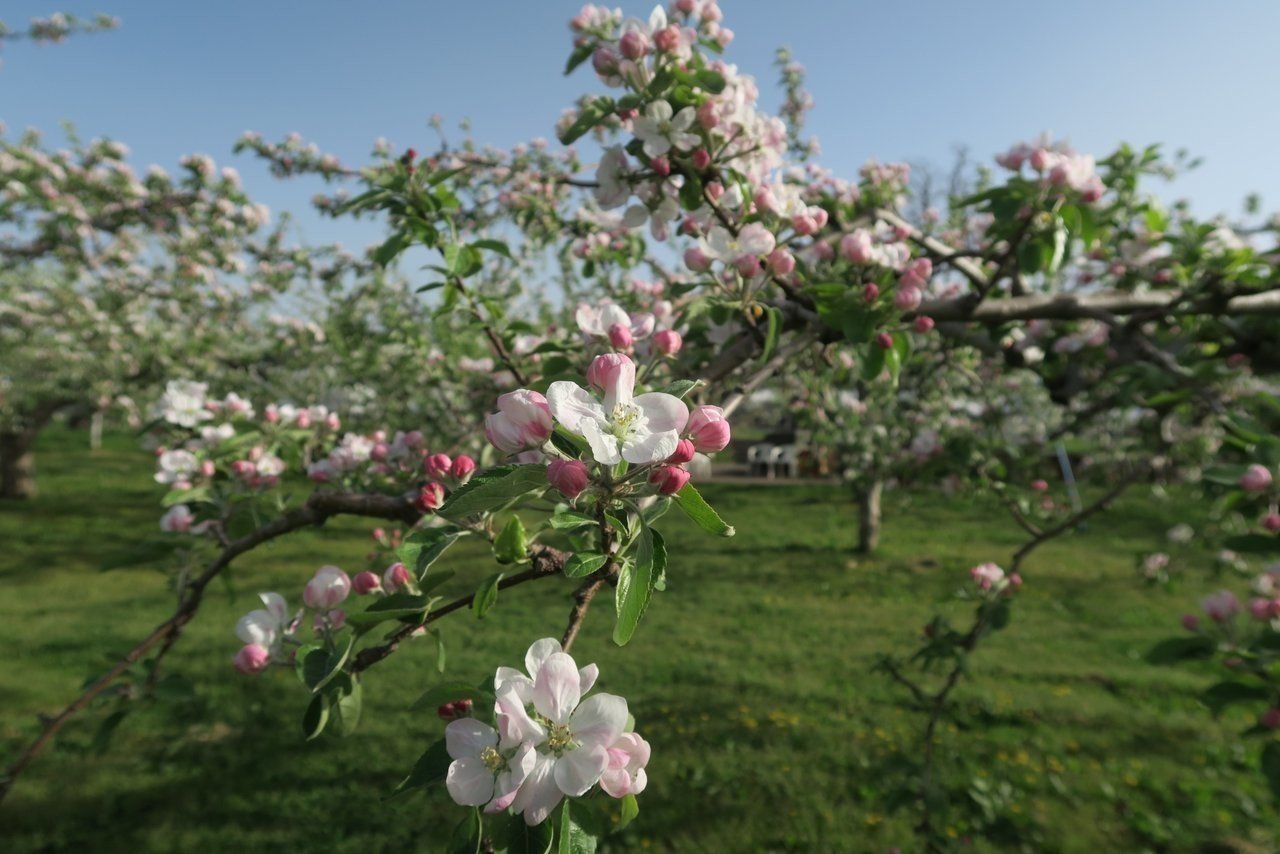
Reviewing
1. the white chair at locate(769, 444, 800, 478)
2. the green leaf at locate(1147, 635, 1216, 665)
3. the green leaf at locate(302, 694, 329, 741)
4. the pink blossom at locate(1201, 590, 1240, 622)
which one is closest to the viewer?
the green leaf at locate(302, 694, 329, 741)

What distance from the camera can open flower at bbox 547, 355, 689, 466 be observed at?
784 millimetres

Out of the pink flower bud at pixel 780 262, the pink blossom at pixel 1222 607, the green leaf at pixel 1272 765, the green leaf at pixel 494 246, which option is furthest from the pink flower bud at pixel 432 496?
the pink blossom at pixel 1222 607

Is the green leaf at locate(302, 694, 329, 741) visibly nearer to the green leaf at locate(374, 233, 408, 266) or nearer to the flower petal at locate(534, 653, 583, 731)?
the flower petal at locate(534, 653, 583, 731)

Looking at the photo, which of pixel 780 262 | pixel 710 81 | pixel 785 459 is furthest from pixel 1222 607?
pixel 785 459

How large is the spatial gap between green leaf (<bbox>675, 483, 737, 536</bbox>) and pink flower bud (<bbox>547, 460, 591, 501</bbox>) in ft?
0.41

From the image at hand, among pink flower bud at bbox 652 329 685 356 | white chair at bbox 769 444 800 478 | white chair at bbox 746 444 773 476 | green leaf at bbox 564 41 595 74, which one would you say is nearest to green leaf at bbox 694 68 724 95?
green leaf at bbox 564 41 595 74

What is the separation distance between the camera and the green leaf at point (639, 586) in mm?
767

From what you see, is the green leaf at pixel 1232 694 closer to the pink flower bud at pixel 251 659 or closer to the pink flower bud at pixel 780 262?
the pink flower bud at pixel 780 262

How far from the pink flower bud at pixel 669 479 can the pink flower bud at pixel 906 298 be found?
3.18ft

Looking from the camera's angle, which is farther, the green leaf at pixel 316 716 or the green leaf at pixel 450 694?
the green leaf at pixel 316 716

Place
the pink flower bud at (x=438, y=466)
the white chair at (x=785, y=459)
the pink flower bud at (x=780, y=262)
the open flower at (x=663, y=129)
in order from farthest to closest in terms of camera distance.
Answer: the white chair at (x=785, y=459) → the open flower at (x=663, y=129) → the pink flower bud at (x=780, y=262) → the pink flower bud at (x=438, y=466)

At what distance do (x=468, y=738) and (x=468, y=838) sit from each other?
112 millimetres

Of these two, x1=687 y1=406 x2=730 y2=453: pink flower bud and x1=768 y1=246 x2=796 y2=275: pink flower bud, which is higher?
x1=768 y1=246 x2=796 y2=275: pink flower bud

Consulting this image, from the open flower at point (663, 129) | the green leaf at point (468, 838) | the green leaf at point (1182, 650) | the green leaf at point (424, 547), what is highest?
the open flower at point (663, 129)
